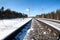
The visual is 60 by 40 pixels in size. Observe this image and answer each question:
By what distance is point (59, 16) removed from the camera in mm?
60281

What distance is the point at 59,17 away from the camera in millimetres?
61844

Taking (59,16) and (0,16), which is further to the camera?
(0,16)

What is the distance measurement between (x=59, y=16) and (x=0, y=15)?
48.8 metres

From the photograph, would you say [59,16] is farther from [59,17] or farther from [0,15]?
[0,15]

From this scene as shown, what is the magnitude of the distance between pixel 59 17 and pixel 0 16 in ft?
158

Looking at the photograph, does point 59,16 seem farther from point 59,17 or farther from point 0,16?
point 0,16

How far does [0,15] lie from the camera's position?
95.1 m

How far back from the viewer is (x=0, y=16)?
95500mm

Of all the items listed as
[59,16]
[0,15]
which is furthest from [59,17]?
[0,15]

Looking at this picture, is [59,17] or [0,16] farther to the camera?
[0,16]

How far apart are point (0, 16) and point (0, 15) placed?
80cm

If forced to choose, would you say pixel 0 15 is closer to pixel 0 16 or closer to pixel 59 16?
pixel 0 16

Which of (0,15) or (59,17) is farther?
(0,15)

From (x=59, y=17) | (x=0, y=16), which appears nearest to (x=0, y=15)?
(x=0, y=16)
